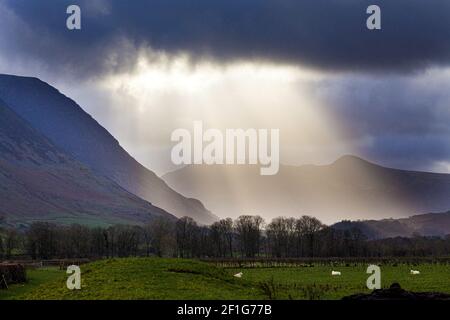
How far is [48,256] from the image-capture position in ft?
608

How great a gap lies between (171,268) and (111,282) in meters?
6.15

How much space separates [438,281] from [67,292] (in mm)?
51728

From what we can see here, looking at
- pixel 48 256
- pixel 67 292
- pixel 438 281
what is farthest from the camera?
pixel 48 256
